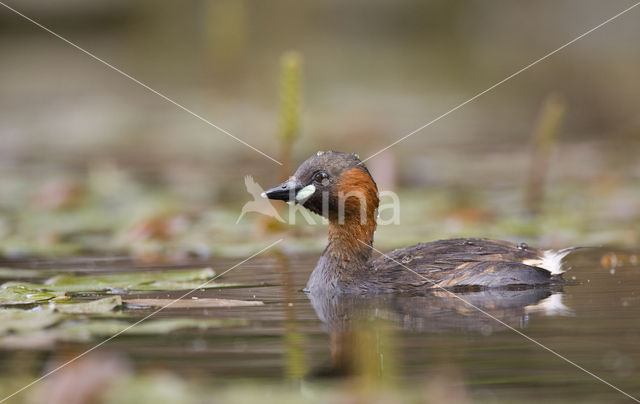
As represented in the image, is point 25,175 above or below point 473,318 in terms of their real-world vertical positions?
above

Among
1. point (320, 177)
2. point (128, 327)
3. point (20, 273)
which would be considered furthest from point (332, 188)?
point (20, 273)

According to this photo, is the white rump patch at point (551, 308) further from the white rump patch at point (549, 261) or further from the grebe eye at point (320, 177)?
the grebe eye at point (320, 177)

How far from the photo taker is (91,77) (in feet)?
69.6

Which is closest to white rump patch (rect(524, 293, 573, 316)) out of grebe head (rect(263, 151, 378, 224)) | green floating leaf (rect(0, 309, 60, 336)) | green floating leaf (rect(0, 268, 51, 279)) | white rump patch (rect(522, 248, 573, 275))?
white rump patch (rect(522, 248, 573, 275))

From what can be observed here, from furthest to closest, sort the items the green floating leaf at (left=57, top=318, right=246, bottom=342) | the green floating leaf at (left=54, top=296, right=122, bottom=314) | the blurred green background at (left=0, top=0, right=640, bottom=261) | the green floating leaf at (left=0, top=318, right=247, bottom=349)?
the blurred green background at (left=0, top=0, right=640, bottom=261), the green floating leaf at (left=54, top=296, right=122, bottom=314), the green floating leaf at (left=57, top=318, right=246, bottom=342), the green floating leaf at (left=0, top=318, right=247, bottom=349)

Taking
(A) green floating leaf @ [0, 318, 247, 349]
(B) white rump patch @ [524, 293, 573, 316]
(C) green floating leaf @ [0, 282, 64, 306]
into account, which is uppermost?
(C) green floating leaf @ [0, 282, 64, 306]

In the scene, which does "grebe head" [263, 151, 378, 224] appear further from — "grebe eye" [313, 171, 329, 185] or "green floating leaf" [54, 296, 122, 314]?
"green floating leaf" [54, 296, 122, 314]

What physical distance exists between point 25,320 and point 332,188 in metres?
2.44

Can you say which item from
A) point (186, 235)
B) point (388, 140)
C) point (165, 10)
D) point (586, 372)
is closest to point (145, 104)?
point (388, 140)

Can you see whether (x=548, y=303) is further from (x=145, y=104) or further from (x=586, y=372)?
(x=145, y=104)

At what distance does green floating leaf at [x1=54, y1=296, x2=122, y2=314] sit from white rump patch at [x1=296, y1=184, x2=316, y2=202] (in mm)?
1630

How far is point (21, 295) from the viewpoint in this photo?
597 centimetres

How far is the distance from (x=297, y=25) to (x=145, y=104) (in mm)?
13154

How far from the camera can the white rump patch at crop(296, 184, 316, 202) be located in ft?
22.7
